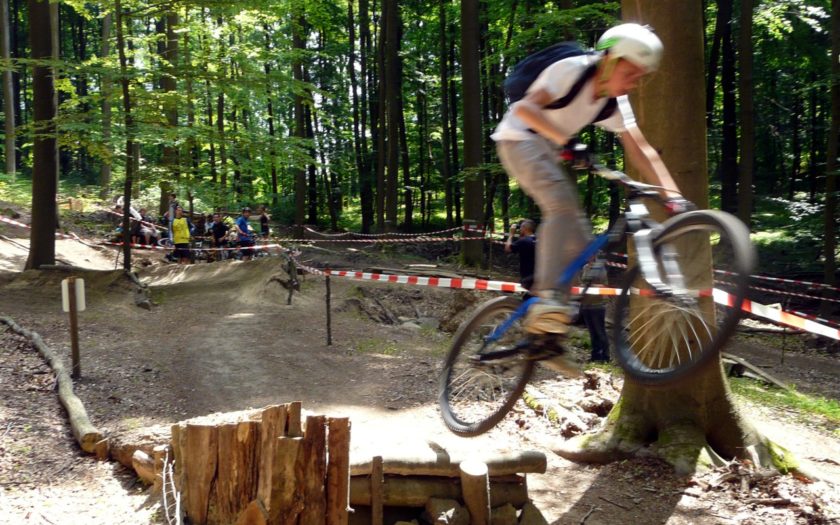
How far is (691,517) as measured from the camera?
559cm

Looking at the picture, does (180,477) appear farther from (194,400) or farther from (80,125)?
(80,125)

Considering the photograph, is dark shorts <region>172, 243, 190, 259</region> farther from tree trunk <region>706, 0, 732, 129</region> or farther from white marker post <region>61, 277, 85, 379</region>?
tree trunk <region>706, 0, 732, 129</region>

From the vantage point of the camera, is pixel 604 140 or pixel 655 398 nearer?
pixel 655 398

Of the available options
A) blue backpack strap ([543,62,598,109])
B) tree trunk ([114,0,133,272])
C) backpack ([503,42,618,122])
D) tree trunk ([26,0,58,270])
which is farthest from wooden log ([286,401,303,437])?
tree trunk ([26,0,58,270])

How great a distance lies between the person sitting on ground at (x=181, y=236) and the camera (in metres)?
17.0

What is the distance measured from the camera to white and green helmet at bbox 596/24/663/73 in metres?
3.12

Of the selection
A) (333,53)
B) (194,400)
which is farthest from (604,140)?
(194,400)

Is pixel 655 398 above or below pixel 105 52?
below

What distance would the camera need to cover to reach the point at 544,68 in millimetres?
3656

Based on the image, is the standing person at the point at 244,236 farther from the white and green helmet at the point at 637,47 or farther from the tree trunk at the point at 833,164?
the white and green helmet at the point at 637,47

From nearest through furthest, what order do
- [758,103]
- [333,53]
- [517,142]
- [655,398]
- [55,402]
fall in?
[517,142] → [655,398] → [55,402] → [758,103] → [333,53]

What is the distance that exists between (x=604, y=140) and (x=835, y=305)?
361 inches

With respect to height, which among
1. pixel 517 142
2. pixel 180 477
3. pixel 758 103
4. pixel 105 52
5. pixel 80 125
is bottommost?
pixel 180 477

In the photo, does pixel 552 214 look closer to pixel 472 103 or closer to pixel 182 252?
pixel 472 103
